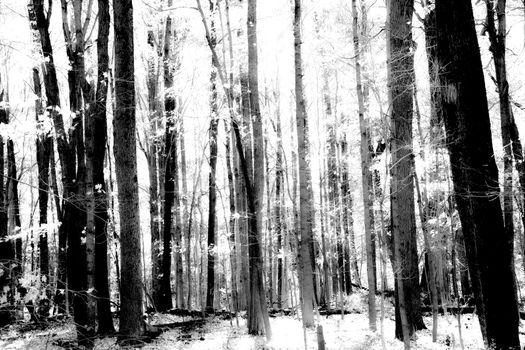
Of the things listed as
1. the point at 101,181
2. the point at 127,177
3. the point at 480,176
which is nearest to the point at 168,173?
the point at 101,181

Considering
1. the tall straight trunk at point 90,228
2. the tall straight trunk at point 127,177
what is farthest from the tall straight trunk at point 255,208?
the tall straight trunk at point 90,228

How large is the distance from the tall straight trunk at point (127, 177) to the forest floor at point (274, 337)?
0.75m

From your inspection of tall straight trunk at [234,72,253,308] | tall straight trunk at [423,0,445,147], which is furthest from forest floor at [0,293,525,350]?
tall straight trunk at [423,0,445,147]

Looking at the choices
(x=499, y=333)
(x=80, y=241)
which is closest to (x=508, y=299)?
(x=499, y=333)

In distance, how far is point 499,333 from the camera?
698cm

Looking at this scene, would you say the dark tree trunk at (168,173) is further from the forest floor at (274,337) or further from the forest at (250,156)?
the forest floor at (274,337)

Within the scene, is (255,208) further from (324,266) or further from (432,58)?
(324,266)

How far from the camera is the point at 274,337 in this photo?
10305mm

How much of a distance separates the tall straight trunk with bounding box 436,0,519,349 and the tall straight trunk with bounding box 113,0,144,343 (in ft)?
19.5

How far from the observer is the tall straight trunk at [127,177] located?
863cm

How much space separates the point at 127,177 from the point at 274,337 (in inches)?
196

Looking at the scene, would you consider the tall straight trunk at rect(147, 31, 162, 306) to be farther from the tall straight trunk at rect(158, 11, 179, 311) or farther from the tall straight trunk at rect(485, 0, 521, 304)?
the tall straight trunk at rect(485, 0, 521, 304)

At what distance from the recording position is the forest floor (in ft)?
29.8

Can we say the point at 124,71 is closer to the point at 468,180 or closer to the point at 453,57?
the point at 453,57
